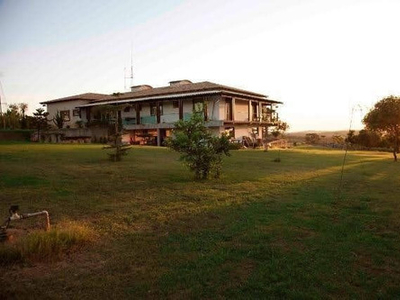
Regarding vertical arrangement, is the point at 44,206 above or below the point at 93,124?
below

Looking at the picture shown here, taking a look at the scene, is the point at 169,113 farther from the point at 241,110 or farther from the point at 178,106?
the point at 241,110

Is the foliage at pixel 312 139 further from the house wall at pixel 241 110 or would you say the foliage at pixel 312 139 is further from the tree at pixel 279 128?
the house wall at pixel 241 110

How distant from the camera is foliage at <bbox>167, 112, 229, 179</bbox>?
13.0 m

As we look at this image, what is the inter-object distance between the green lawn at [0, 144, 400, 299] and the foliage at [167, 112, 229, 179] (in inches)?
30.8

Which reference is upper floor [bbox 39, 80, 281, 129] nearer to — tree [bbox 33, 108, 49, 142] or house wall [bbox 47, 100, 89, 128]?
house wall [bbox 47, 100, 89, 128]

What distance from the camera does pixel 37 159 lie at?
17.3m

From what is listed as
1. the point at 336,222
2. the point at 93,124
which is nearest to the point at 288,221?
the point at 336,222

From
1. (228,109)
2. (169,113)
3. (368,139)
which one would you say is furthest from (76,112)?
(368,139)

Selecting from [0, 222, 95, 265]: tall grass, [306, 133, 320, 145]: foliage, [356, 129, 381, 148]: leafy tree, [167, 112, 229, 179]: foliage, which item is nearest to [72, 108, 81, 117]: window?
[167, 112, 229, 179]: foliage

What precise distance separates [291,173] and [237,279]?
11771 mm

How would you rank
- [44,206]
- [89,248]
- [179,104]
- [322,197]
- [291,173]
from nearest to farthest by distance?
1. [89,248]
2. [44,206]
3. [322,197]
4. [291,173]
5. [179,104]

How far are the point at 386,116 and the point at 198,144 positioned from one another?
21498 millimetres

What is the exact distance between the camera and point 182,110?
34125 millimetres

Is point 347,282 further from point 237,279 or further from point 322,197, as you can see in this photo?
point 322,197
